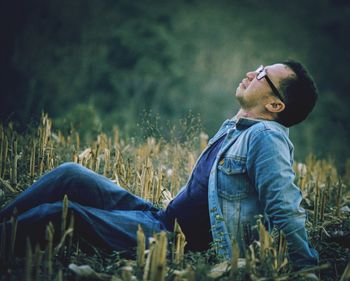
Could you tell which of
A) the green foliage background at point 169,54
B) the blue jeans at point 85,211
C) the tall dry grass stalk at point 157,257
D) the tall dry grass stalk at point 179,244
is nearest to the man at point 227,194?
the blue jeans at point 85,211

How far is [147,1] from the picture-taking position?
20.5 m

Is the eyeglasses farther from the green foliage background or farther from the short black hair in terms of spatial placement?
the green foliage background

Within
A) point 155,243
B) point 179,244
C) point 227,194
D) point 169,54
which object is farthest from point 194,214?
Result: point 169,54

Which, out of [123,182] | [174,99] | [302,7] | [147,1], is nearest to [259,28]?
[302,7]

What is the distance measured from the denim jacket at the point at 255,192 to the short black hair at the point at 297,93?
0.18 m

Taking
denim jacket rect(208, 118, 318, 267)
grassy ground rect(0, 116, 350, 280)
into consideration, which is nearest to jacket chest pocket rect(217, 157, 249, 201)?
denim jacket rect(208, 118, 318, 267)

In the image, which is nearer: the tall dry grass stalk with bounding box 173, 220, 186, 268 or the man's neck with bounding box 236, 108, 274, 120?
the tall dry grass stalk with bounding box 173, 220, 186, 268

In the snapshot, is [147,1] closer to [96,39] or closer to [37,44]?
[96,39]

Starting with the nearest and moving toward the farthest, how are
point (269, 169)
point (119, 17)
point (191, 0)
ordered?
1. point (269, 169)
2. point (119, 17)
3. point (191, 0)

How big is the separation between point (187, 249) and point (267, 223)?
0.51 m

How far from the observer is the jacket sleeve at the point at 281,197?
240cm

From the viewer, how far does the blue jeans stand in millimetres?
2363

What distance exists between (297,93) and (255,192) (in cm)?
69

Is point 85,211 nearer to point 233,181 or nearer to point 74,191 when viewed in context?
point 74,191
